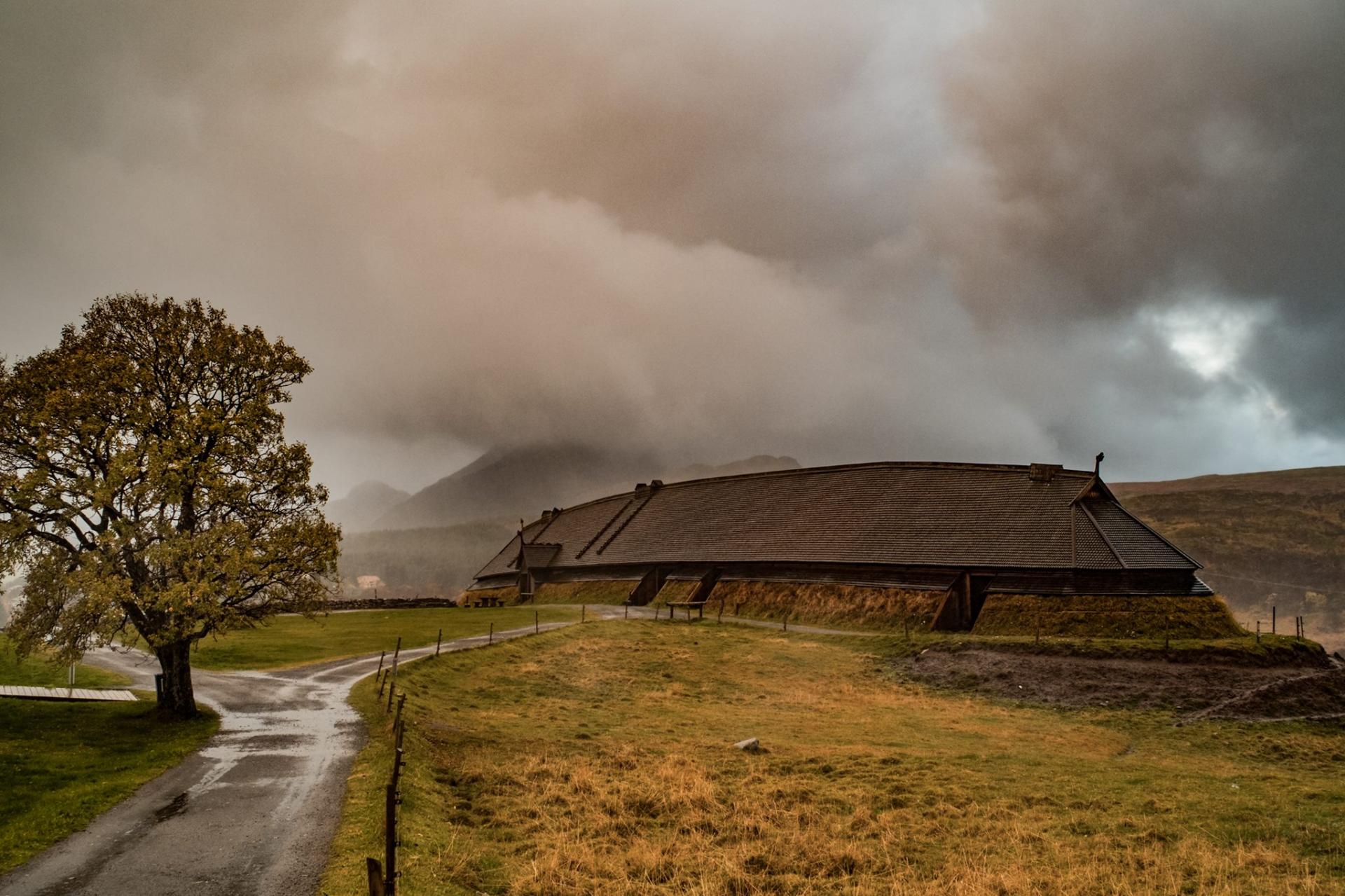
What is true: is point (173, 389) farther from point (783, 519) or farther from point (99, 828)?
point (783, 519)

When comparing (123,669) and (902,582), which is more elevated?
(902,582)

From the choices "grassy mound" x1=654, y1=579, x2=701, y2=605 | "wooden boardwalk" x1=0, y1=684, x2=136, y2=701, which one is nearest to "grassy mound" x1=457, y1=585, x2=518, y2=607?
"grassy mound" x1=654, y1=579, x2=701, y2=605

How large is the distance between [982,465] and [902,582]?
14344mm

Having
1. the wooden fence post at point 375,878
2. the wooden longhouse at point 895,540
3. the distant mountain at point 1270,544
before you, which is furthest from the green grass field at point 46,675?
the distant mountain at point 1270,544

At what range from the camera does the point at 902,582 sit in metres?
57.6

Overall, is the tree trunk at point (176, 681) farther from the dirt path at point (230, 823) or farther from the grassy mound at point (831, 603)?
the grassy mound at point (831, 603)

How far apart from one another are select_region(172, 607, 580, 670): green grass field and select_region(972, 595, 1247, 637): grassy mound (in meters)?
34.0

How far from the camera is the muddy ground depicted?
33750 millimetres

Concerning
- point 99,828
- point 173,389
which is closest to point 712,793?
point 99,828

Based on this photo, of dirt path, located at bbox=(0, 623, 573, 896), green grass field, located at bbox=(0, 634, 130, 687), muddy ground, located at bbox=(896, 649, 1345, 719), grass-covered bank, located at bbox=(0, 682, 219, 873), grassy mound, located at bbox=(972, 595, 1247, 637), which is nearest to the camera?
dirt path, located at bbox=(0, 623, 573, 896)

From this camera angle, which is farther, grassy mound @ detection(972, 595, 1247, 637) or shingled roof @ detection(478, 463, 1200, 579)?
shingled roof @ detection(478, 463, 1200, 579)

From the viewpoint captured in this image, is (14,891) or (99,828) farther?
(99,828)

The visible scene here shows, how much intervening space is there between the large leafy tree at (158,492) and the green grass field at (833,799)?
7008 millimetres

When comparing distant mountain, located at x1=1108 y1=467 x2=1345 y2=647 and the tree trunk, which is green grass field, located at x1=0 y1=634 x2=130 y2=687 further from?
distant mountain, located at x1=1108 y1=467 x2=1345 y2=647
